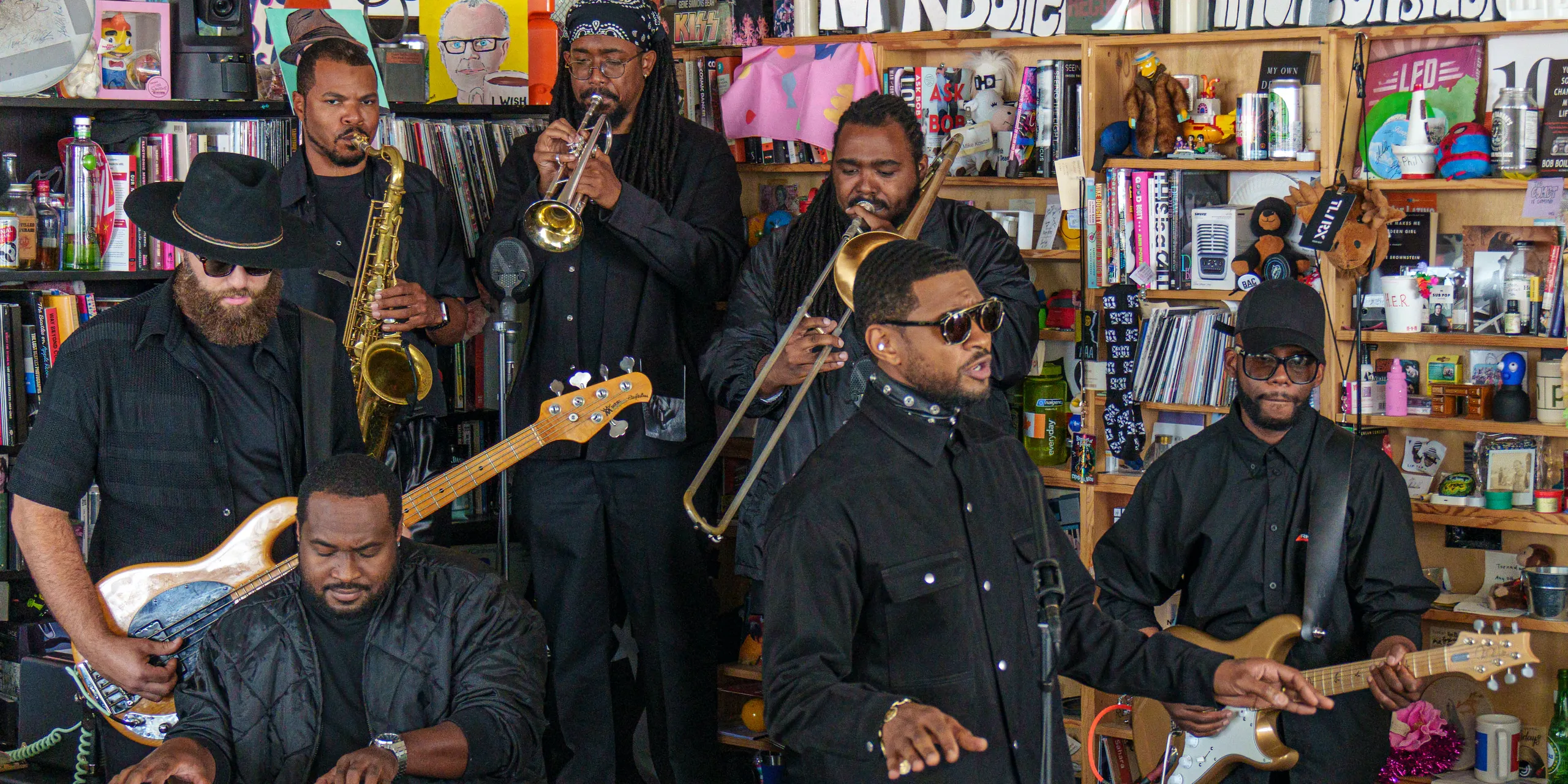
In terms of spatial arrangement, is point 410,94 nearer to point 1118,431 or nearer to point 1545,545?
point 1118,431

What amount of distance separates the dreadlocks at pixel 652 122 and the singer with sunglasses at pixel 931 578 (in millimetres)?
1735

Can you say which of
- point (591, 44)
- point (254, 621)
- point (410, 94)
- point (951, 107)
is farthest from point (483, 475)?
point (951, 107)

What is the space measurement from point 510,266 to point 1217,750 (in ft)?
6.59

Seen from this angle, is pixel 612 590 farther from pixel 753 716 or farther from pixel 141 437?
pixel 141 437

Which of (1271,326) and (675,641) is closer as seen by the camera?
(1271,326)

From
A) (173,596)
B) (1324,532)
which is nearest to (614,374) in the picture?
(173,596)

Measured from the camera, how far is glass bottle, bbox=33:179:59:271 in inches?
173

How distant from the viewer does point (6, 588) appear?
4.60 metres

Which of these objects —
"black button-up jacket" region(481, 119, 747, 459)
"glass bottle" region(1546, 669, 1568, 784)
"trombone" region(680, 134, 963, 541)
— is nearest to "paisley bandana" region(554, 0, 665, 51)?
"black button-up jacket" region(481, 119, 747, 459)

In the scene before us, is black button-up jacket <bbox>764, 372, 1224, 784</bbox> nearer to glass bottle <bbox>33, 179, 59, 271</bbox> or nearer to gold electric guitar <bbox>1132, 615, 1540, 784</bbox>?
gold electric guitar <bbox>1132, 615, 1540, 784</bbox>

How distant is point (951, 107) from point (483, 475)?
71.5 inches

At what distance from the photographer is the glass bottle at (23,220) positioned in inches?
171

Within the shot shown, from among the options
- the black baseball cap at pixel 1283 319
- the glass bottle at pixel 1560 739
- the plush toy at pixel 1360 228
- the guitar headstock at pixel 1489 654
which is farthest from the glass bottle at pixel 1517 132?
the guitar headstock at pixel 1489 654

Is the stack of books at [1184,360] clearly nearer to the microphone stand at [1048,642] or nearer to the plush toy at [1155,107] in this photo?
the plush toy at [1155,107]
